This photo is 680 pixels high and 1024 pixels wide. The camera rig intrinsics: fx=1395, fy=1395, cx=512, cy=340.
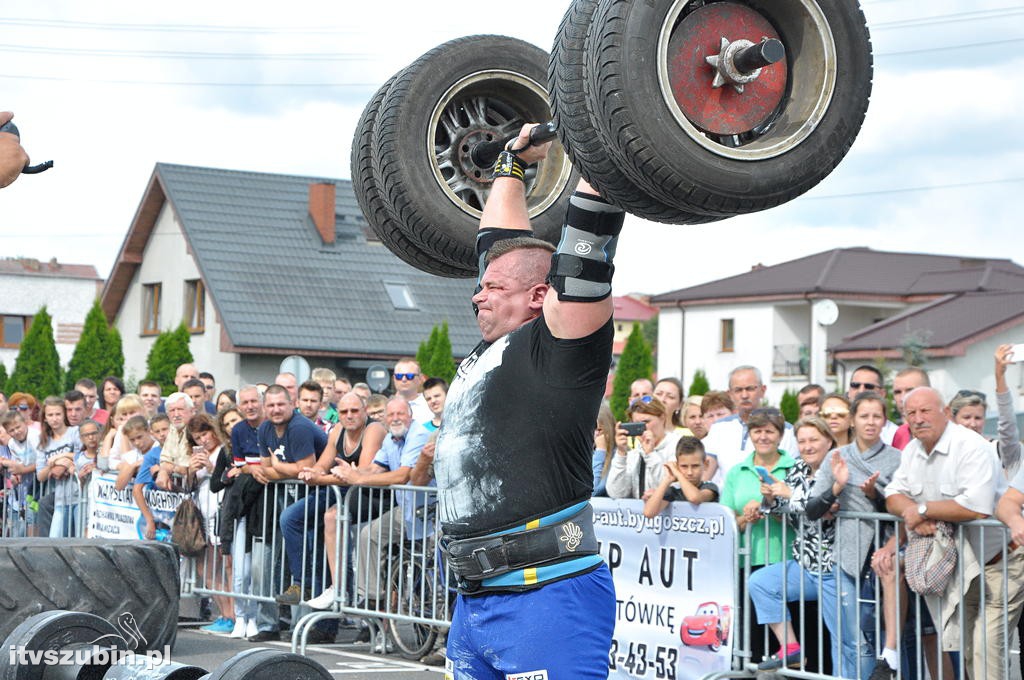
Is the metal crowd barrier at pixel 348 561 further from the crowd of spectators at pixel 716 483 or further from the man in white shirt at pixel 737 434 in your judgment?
the man in white shirt at pixel 737 434

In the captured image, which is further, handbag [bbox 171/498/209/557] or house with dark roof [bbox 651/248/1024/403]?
house with dark roof [bbox 651/248/1024/403]

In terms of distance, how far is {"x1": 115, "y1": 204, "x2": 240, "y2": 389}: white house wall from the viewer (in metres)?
34.7

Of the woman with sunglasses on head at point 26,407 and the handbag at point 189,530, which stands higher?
the woman with sunglasses on head at point 26,407

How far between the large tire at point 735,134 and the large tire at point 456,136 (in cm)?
141

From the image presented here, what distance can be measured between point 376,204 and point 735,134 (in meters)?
1.76

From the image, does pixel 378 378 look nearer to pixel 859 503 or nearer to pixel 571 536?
pixel 859 503

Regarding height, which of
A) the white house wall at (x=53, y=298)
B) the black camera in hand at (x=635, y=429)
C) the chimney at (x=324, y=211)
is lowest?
the black camera in hand at (x=635, y=429)

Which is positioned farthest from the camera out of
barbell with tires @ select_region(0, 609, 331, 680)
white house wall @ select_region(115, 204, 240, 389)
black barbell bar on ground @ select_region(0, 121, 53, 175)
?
white house wall @ select_region(115, 204, 240, 389)

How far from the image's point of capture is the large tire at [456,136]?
5.29 metres

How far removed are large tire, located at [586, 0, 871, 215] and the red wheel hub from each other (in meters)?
0.01

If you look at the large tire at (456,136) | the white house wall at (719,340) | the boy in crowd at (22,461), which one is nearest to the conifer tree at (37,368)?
the boy in crowd at (22,461)

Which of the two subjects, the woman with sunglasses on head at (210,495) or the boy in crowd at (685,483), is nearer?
the boy in crowd at (685,483)

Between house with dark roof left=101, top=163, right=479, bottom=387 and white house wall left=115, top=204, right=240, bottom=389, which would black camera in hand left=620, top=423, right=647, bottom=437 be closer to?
house with dark roof left=101, top=163, right=479, bottom=387

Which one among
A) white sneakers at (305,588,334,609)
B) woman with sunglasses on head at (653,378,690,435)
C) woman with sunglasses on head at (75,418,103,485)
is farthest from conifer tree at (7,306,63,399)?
woman with sunglasses on head at (653,378,690,435)
